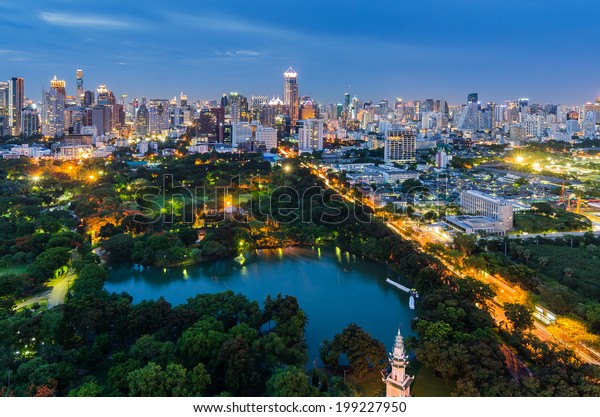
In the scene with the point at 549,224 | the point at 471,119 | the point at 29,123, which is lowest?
the point at 549,224

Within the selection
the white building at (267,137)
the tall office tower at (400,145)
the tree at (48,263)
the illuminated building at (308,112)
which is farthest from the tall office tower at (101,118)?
the tree at (48,263)

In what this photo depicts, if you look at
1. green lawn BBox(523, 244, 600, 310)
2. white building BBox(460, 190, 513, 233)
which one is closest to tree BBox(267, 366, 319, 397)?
green lawn BBox(523, 244, 600, 310)

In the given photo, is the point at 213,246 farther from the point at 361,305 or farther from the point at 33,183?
the point at 33,183

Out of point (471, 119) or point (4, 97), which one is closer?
point (4, 97)

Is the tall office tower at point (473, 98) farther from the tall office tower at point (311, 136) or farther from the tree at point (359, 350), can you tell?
the tree at point (359, 350)

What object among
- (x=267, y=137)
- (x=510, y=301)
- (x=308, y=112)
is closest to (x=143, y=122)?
(x=267, y=137)

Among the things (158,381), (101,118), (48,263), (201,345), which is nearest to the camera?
(158,381)

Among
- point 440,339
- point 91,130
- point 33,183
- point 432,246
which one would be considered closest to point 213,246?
point 432,246

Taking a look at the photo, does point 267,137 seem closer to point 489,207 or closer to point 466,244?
point 489,207
